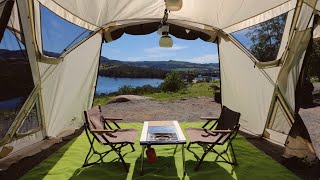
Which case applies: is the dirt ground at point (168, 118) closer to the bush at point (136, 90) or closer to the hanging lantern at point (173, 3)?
the hanging lantern at point (173, 3)

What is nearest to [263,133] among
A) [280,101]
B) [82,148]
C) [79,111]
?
[280,101]

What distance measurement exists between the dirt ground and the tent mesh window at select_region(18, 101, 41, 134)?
0.47 metres

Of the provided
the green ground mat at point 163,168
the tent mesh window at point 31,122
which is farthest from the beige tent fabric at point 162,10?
the green ground mat at point 163,168

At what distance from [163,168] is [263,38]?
4.13 m

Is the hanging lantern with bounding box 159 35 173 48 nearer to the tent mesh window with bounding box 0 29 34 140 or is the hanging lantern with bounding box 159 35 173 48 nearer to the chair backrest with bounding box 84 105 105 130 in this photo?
the chair backrest with bounding box 84 105 105 130

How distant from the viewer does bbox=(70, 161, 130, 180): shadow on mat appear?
13.6 ft

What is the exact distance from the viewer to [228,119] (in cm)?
512

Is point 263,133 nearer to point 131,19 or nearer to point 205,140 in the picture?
point 205,140

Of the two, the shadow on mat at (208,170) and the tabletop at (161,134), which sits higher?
the tabletop at (161,134)

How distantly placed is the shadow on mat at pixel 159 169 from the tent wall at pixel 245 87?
2673 mm

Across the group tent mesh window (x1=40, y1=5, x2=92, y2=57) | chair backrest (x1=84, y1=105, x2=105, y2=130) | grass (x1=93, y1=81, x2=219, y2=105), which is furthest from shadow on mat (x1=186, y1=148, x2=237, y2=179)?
grass (x1=93, y1=81, x2=219, y2=105)

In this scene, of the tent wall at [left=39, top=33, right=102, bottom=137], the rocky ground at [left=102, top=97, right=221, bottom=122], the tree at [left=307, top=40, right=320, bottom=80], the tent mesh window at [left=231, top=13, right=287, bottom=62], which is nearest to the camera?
the tent wall at [left=39, top=33, right=102, bottom=137]

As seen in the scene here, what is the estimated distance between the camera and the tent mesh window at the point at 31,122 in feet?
16.9

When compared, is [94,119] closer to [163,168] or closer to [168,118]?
[163,168]
